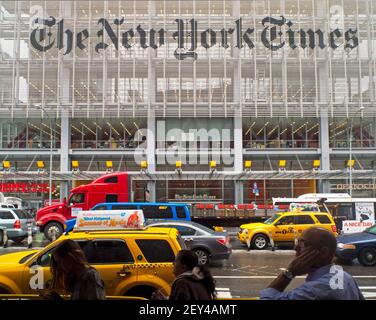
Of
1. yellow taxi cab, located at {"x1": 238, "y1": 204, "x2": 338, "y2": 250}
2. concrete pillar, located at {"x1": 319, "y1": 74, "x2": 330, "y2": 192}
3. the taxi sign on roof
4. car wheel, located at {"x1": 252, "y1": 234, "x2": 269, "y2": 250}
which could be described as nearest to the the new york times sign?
concrete pillar, located at {"x1": 319, "y1": 74, "x2": 330, "y2": 192}

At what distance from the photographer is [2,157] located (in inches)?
1404

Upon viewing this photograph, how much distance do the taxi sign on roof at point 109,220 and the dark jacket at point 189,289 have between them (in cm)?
560

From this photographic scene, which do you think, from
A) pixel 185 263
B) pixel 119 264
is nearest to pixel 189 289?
pixel 185 263

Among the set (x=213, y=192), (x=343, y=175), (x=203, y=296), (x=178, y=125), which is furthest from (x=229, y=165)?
(x=203, y=296)

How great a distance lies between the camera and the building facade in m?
33.7

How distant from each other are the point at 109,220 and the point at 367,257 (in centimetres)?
872

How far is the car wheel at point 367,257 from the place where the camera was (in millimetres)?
12859

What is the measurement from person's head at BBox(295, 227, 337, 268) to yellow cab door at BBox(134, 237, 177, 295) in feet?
14.0

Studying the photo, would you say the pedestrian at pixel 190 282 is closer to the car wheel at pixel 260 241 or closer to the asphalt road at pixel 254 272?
the asphalt road at pixel 254 272

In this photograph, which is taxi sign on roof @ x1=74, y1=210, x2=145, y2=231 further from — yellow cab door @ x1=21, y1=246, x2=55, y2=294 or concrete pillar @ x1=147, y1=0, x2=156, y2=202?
concrete pillar @ x1=147, y1=0, x2=156, y2=202

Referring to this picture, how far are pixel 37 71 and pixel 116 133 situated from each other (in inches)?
341

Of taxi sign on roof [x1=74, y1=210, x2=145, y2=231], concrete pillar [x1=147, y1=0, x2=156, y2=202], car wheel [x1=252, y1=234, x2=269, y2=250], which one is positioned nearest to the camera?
taxi sign on roof [x1=74, y1=210, x2=145, y2=231]

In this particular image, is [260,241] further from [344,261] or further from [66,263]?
[66,263]

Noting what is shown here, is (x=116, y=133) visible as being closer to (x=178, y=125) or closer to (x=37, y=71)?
(x=178, y=125)
